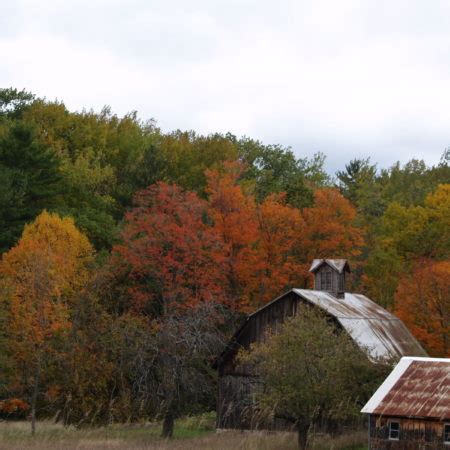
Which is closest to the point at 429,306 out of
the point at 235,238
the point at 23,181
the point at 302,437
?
the point at 235,238

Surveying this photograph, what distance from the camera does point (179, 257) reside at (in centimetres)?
4794

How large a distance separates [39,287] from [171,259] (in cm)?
689

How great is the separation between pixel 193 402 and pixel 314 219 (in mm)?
18294

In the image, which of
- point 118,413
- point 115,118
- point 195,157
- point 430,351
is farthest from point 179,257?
point 115,118

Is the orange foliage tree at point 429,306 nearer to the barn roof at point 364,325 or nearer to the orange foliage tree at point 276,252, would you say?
the barn roof at point 364,325

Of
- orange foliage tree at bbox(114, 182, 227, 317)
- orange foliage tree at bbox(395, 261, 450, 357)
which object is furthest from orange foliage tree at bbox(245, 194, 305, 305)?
orange foliage tree at bbox(395, 261, 450, 357)

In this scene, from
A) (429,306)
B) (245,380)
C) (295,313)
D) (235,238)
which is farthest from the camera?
(235,238)

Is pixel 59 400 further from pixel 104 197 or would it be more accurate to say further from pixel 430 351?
pixel 104 197

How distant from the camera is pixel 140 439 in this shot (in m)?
36.9

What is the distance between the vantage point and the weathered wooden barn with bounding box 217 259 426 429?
4044 centimetres

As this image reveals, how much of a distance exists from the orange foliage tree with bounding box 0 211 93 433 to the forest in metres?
0.10

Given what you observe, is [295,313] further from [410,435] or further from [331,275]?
[410,435]

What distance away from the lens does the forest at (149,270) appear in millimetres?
40250

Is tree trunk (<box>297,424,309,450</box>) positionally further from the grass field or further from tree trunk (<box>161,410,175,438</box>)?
tree trunk (<box>161,410,175,438</box>)
